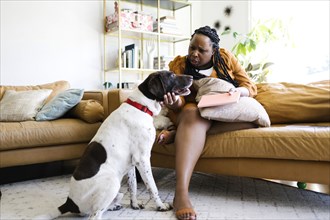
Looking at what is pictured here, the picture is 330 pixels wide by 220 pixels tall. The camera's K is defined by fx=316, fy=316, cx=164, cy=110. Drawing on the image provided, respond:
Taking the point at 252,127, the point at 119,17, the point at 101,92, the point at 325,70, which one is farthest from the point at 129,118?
the point at 325,70

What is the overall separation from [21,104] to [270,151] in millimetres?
1914

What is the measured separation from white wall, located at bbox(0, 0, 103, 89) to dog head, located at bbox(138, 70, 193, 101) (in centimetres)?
228

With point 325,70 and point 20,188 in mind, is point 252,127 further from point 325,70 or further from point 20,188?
point 325,70

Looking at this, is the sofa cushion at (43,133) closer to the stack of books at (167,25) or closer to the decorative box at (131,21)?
the decorative box at (131,21)

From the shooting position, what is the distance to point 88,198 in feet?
4.73

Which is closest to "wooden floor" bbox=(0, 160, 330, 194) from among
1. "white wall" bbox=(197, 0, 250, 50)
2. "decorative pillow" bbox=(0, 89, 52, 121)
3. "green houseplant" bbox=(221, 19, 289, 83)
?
"decorative pillow" bbox=(0, 89, 52, 121)

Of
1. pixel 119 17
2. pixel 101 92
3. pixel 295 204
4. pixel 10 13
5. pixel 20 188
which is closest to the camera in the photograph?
pixel 295 204

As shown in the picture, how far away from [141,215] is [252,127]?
797 mm

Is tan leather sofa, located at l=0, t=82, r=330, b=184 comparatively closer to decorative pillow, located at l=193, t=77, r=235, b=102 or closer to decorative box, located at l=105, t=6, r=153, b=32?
decorative pillow, located at l=193, t=77, r=235, b=102

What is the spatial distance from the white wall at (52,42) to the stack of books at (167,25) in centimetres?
75

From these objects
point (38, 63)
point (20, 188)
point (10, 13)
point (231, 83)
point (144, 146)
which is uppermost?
point (10, 13)

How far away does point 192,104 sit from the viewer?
194 centimetres

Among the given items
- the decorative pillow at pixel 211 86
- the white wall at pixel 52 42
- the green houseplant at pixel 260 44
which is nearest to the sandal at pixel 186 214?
the decorative pillow at pixel 211 86

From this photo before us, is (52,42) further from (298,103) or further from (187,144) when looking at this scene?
(298,103)
